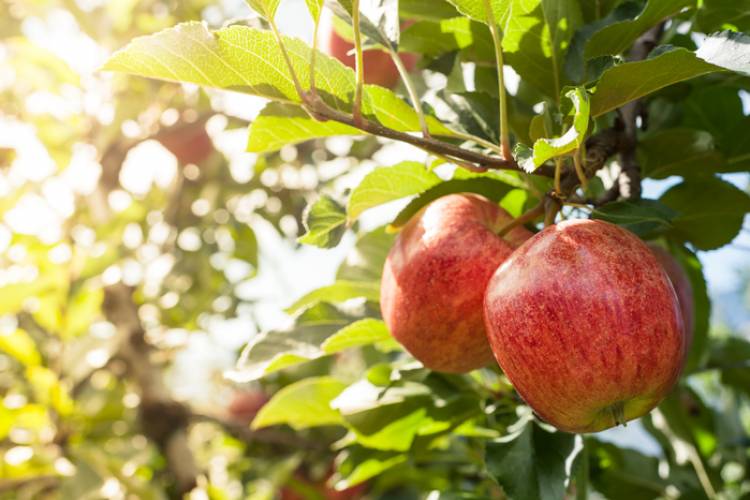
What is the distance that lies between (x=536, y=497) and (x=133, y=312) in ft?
4.66

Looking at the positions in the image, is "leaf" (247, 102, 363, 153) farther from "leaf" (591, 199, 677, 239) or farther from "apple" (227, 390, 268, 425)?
"apple" (227, 390, 268, 425)

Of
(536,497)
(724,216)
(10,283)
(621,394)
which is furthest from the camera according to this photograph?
(10,283)

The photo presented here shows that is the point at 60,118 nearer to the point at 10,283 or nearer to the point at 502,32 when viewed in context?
the point at 10,283

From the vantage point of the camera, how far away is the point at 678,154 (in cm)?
81

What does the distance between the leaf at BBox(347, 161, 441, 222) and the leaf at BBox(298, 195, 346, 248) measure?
14 mm

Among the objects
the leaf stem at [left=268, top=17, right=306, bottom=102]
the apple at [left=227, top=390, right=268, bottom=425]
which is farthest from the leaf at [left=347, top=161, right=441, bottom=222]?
the apple at [left=227, top=390, right=268, bottom=425]

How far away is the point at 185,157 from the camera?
214cm

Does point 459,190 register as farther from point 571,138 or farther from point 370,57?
point 370,57

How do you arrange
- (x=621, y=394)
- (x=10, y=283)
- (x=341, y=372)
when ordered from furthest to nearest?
(x=341, y=372) → (x=10, y=283) → (x=621, y=394)

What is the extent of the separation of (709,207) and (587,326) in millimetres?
348

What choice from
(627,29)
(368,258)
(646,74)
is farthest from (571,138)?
(368,258)

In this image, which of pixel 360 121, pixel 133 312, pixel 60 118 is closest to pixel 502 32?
pixel 360 121

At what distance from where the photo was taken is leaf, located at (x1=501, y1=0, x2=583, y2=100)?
0.71 meters

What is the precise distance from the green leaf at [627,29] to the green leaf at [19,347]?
1402 millimetres
